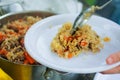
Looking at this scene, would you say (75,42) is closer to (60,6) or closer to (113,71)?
(113,71)

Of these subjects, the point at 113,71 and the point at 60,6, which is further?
the point at 60,6

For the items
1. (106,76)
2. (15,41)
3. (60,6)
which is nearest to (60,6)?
(60,6)

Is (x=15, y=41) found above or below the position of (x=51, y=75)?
above

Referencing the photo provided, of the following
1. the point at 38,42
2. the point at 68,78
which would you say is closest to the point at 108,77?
the point at 68,78

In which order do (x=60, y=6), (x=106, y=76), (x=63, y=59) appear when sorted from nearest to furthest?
(x=63, y=59) < (x=106, y=76) < (x=60, y=6)

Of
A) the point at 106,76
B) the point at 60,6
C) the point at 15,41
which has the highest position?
the point at 60,6

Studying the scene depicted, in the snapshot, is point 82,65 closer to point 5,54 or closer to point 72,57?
point 72,57

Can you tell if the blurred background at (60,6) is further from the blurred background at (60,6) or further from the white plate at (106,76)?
the white plate at (106,76)
